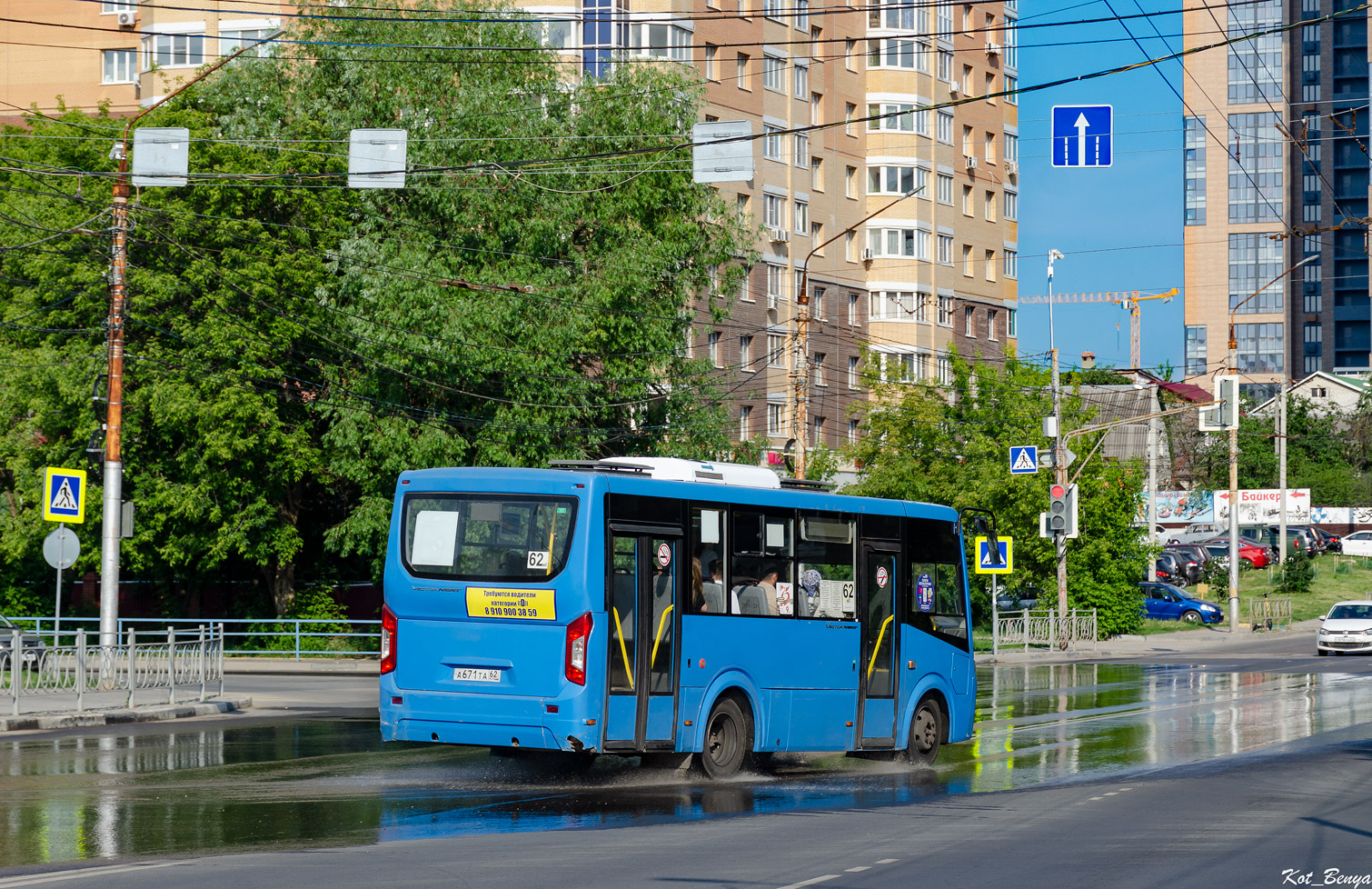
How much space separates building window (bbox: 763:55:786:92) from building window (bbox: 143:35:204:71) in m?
20.4

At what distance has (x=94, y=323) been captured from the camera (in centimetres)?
4022

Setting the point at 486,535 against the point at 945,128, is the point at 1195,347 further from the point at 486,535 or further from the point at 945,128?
the point at 486,535

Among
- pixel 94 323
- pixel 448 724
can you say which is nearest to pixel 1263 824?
pixel 448 724

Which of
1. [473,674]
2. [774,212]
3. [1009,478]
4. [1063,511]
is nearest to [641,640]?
[473,674]

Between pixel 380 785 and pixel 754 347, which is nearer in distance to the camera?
pixel 380 785

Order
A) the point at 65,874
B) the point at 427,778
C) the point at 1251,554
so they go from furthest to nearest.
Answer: the point at 1251,554
the point at 427,778
the point at 65,874

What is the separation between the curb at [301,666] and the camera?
3534 cm

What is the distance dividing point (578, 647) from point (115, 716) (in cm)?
1079

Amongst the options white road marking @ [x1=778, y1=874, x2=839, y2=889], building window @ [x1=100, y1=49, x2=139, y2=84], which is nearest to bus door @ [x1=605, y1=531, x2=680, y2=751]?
white road marking @ [x1=778, y1=874, x2=839, y2=889]

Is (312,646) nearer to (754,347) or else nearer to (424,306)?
(424,306)

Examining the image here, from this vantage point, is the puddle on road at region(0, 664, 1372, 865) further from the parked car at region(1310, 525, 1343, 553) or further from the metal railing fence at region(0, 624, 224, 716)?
the parked car at region(1310, 525, 1343, 553)

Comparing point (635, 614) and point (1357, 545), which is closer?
point (635, 614)

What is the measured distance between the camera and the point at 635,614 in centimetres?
1458

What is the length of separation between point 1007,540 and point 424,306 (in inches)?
626
